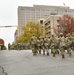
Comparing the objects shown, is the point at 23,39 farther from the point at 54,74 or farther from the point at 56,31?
the point at 54,74

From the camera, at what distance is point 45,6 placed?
199 meters

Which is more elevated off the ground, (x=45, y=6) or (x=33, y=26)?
(x=45, y=6)

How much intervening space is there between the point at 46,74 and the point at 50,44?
45.4ft

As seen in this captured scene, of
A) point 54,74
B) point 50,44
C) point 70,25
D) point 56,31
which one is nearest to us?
point 54,74

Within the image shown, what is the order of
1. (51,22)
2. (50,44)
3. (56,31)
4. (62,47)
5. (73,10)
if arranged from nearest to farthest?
(62,47), (50,44), (56,31), (51,22), (73,10)

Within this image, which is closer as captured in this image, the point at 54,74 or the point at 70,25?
the point at 54,74

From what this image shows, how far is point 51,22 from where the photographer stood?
348ft

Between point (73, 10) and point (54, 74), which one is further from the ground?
point (73, 10)

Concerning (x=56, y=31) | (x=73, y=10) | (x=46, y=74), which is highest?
(x=73, y=10)

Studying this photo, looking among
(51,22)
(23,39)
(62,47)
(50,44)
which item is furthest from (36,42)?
(51,22)

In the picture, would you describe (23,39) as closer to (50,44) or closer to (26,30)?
(26,30)

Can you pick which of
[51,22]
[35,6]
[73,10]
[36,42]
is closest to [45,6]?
[35,6]

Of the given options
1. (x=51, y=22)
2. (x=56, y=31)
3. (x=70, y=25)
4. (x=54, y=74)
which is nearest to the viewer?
(x=54, y=74)

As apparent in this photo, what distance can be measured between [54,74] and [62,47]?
10051 mm
